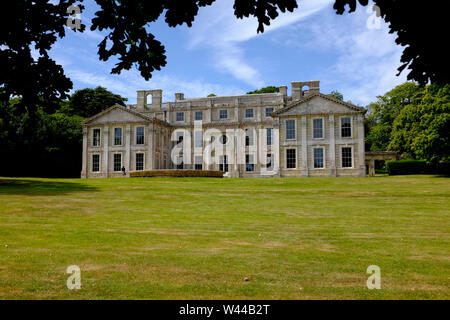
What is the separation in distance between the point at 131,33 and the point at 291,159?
121 feet

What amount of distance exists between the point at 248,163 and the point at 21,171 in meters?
31.5

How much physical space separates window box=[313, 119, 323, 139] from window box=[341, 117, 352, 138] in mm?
2348

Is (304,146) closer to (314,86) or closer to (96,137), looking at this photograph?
(314,86)

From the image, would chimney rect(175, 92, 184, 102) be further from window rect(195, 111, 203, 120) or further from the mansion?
window rect(195, 111, 203, 120)

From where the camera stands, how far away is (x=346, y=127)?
133 feet

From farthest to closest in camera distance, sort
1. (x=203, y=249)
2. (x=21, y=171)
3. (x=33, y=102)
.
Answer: (x=21, y=171), (x=203, y=249), (x=33, y=102)

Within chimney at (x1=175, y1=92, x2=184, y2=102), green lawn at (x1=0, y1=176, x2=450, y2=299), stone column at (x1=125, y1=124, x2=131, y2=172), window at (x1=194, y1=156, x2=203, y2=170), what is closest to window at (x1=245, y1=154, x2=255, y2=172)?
window at (x1=194, y1=156, x2=203, y2=170)

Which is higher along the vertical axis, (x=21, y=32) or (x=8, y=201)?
(x=21, y=32)

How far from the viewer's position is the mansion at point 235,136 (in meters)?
40.7

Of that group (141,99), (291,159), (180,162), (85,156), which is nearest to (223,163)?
(180,162)

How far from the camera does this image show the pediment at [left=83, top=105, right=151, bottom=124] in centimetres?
4841
